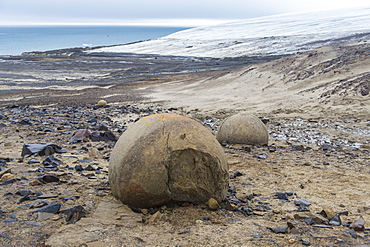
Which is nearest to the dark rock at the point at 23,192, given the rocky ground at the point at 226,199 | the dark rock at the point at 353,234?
the rocky ground at the point at 226,199

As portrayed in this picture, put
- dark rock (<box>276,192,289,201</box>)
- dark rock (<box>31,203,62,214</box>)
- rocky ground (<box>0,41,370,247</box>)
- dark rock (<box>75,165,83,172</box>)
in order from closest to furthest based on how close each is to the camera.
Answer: rocky ground (<box>0,41,370,247</box>) → dark rock (<box>31,203,62,214</box>) → dark rock (<box>276,192,289,201</box>) → dark rock (<box>75,165,83,172</box>)

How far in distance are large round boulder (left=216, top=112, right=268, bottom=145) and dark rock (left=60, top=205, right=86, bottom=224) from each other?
5.62m

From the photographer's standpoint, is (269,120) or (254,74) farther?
(254,74)

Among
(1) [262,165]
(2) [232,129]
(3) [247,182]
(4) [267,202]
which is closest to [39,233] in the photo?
(4) [267,202]

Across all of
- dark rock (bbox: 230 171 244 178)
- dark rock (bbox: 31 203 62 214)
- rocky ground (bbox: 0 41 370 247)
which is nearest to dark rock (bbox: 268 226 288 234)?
rocky ground (bbox: 0 41 370 247)

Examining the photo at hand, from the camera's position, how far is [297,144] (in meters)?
10.6

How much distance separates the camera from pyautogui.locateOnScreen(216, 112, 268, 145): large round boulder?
389 inches

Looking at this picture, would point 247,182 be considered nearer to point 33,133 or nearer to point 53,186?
point 53,186

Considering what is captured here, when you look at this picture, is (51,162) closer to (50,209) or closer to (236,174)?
(50,209)

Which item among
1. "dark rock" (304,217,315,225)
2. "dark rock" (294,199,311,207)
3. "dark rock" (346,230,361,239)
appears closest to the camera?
"dark rock" (346,230,361,239)

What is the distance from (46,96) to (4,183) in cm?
1795

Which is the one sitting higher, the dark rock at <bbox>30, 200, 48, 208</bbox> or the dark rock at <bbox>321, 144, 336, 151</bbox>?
the dark rock at <bbox>30, 200, 48, 208</bbox>

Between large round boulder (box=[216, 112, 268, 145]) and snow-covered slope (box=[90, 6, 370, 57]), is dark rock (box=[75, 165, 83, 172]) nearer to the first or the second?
large round boulder (box=[216, 112, 268, 145])

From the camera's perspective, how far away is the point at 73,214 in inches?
191
